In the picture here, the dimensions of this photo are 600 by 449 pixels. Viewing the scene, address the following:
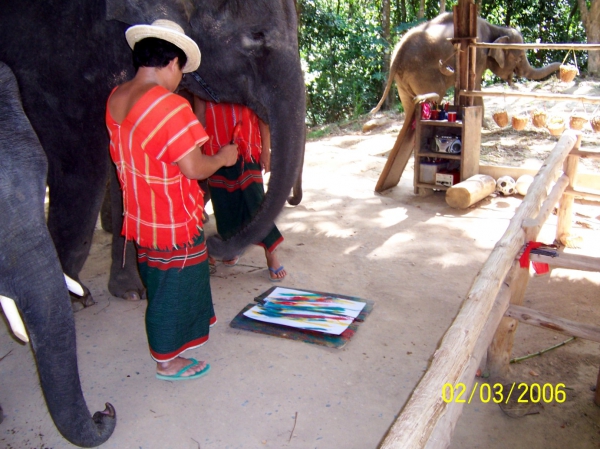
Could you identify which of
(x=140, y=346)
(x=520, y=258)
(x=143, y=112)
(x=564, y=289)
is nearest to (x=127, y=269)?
(x=140, y=346)

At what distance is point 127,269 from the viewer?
3.59 meters

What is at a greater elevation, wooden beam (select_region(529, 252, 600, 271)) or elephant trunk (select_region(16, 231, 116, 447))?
elephant trunk (select_region(16, 231, 116, 447))

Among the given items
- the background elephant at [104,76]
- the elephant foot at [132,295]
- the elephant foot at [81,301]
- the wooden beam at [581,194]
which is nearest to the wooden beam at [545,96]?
the wooden beam at [581,194]

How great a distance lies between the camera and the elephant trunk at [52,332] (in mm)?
1665

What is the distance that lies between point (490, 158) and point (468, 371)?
6413mm

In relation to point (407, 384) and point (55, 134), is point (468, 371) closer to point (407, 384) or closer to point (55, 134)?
point (407, 384)

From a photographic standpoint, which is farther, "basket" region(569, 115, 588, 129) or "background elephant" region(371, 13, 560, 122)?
"background elephant" region(371, 13, 560, 122)

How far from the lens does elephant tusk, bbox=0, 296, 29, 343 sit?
1.67 metres

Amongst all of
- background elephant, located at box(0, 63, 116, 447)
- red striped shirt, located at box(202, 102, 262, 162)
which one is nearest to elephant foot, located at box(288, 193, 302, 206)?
red striped shirt, located at box(202, 102, 262, 162)

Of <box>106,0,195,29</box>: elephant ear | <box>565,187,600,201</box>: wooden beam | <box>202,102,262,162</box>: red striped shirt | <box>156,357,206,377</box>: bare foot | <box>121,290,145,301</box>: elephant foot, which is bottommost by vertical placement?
<box>121,290,145,301</box>: elephant foot

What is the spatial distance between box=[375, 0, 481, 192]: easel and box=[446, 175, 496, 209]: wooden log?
41 centimetres

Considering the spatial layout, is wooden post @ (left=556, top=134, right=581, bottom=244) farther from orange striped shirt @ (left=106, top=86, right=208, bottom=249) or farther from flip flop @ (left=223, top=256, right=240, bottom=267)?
orange striped shirt @ (left=106, top=86, right=208, bottom=249)

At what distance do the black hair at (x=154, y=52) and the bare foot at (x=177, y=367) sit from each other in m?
1.39

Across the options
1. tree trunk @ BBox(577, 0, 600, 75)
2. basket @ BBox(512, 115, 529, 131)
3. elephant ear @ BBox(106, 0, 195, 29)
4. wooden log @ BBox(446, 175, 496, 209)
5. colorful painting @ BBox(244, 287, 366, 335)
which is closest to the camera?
elephant ear @ BBox(106, 0, 195, 29)
